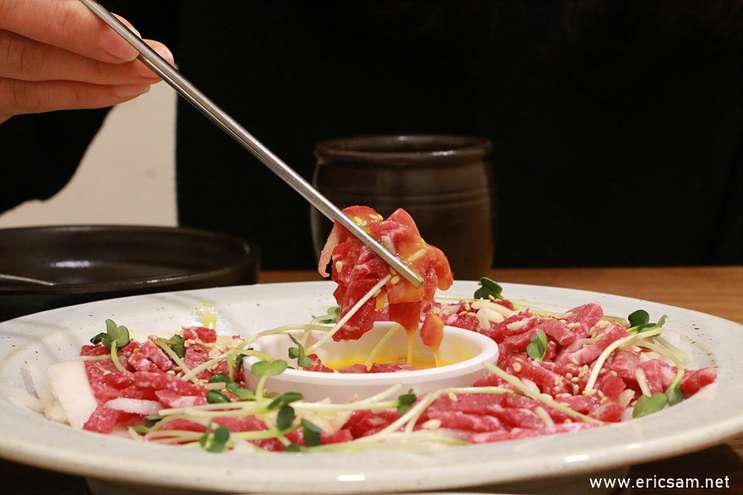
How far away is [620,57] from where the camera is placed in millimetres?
2957

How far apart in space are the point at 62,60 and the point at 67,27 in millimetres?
208

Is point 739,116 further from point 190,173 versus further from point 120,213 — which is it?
point 120,213

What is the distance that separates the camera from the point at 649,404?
1169 millimetres

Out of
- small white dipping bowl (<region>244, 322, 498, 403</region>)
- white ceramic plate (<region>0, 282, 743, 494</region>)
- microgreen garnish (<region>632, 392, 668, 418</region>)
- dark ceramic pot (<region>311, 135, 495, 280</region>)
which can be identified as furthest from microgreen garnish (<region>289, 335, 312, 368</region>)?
dark ceramic pot (<region>311, 135, 495, 280</region>)

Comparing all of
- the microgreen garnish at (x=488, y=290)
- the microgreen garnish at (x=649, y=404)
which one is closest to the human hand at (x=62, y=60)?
the microgreen garnish at (x=488, y=290)

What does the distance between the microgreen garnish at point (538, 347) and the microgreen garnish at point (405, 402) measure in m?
0.35

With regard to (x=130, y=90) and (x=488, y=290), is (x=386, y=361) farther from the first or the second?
(x=130, y=90)

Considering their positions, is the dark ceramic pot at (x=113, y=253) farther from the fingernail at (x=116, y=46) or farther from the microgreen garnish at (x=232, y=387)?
the fingernail at (x=116, y=46)

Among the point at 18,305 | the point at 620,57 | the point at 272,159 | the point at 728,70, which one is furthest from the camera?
the point at 728,70

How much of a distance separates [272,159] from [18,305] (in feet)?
2.59

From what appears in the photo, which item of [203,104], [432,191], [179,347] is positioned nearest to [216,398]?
[179,347]

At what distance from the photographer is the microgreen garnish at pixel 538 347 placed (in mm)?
1414

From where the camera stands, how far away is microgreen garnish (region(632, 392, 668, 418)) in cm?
116

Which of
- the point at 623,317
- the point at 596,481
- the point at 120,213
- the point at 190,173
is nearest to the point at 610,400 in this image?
the point at 596,481
